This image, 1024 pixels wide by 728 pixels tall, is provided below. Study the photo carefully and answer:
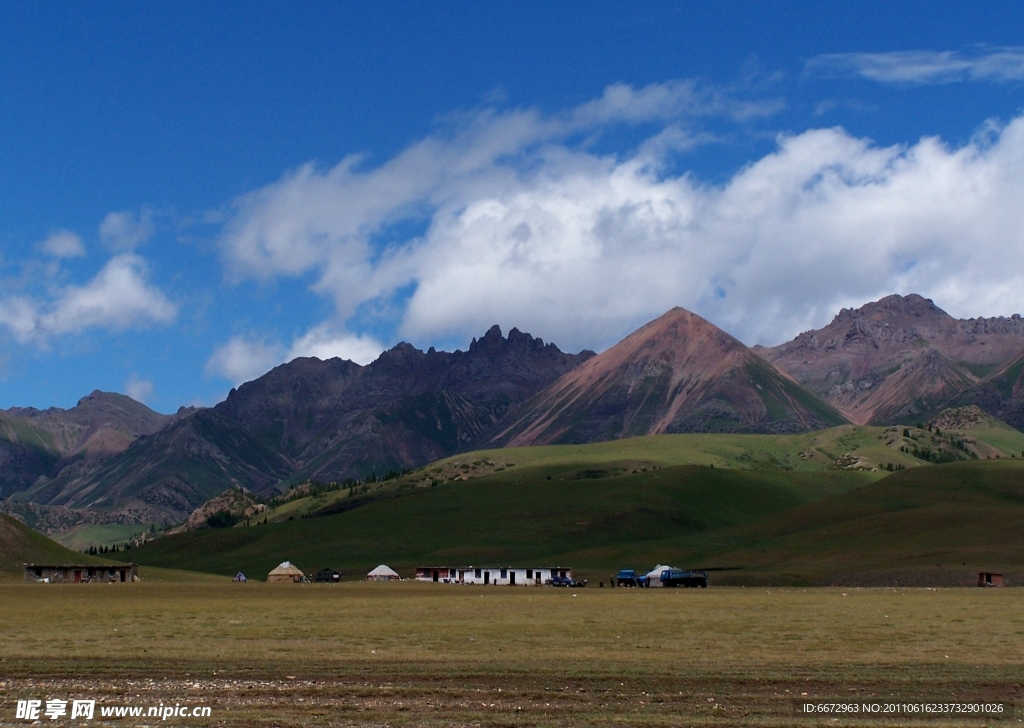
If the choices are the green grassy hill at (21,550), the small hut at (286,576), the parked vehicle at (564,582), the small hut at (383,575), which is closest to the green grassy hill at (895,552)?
the parked vehicle at (564,582)

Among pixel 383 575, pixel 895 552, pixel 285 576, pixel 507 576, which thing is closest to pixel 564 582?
pixel 507 576

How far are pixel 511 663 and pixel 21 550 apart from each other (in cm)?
13788

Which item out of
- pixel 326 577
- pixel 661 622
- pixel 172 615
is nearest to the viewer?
pixel 661 622

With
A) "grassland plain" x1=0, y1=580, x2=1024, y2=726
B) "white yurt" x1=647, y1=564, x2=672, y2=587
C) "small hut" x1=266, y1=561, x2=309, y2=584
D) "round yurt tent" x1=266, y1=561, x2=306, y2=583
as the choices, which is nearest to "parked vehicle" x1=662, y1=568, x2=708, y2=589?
"white yurt" x1=647, y1=564, x2=672, y2=587

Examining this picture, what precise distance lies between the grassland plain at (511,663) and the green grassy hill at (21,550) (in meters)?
90.5

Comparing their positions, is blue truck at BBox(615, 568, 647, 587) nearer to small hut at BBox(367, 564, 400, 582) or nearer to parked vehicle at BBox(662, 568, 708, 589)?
parked vehicle at BBox(662, 568, 708, 589)

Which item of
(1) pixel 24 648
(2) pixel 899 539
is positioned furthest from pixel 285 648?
(2) pixel 899 539

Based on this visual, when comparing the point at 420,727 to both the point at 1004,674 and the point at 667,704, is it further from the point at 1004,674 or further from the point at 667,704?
the point at 1004,674

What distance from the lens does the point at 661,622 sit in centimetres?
6138

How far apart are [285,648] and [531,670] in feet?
39.7

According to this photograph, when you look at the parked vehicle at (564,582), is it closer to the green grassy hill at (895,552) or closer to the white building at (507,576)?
the white building at (507,576)

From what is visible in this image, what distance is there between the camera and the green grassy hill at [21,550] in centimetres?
15412

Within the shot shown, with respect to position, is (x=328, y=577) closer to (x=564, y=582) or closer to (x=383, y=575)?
(x=383, y=575)

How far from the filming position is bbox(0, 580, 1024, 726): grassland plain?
1276 inches
